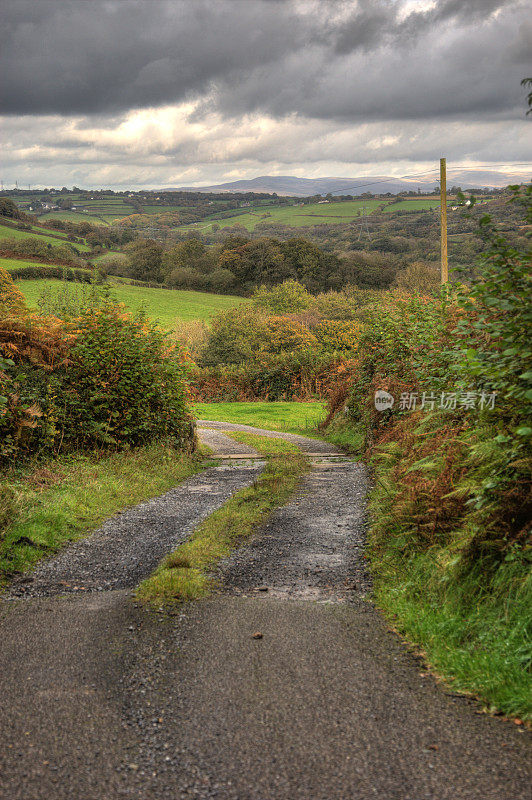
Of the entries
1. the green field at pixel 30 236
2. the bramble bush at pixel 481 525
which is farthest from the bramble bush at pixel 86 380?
the green field at pixel 30 236

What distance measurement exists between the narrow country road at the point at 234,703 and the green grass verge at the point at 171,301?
184ft

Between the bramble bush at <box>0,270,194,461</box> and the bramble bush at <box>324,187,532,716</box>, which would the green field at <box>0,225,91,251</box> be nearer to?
the bramble bush at <box>0,270,194,461</box>

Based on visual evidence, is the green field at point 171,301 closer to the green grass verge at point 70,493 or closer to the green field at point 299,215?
the green field at point 299,215

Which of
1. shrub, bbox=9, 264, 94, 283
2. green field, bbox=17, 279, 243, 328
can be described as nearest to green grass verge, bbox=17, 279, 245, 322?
green field, bbox=17, 279, 243, 328

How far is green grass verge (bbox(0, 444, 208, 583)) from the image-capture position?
7.89m

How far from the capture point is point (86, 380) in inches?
535

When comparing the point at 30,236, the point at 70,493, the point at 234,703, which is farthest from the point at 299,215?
the point at 234,703

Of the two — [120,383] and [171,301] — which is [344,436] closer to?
[120,383]

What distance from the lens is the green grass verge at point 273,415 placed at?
92.2 ft

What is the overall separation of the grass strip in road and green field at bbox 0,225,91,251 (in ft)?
245

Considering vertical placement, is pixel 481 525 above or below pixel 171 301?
above

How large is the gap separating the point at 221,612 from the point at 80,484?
5.81 m

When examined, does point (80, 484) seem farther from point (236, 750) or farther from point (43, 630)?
point (236, 750)

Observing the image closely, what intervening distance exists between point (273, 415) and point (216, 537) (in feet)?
81.7
